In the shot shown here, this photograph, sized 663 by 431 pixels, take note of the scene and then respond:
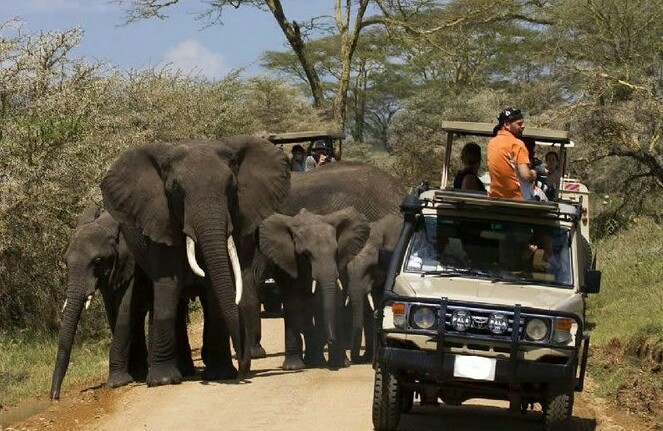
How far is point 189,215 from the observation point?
1412 centimetres

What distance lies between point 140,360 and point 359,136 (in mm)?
36538

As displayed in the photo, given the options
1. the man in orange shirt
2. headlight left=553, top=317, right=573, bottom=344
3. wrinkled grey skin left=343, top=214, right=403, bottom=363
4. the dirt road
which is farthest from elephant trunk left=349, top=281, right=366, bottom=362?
headlight left=553, top=317, right=573, bottom=344

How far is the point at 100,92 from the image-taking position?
24781 mm

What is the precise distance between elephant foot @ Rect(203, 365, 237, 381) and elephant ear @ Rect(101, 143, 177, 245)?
4.48 feet

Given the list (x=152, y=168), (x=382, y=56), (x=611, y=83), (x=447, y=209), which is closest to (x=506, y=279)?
(x=447, y=209)

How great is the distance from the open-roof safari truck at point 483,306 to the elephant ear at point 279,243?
4.42 metres

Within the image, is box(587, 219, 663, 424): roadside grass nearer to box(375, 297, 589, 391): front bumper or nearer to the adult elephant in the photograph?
box(375, 297, 589, 391): front bumper

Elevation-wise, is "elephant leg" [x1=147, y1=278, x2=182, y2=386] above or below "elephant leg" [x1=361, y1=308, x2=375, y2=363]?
above

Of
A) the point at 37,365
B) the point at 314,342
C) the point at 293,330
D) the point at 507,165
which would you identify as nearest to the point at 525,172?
the point at 507,165

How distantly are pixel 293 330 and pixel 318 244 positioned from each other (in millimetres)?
1058

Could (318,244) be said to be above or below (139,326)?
above

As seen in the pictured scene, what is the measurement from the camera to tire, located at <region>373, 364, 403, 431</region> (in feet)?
35.6

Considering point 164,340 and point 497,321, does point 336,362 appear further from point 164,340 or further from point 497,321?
point 497,321

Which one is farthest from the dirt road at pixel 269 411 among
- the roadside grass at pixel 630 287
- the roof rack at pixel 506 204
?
the roadside grass at pixel 630 287
